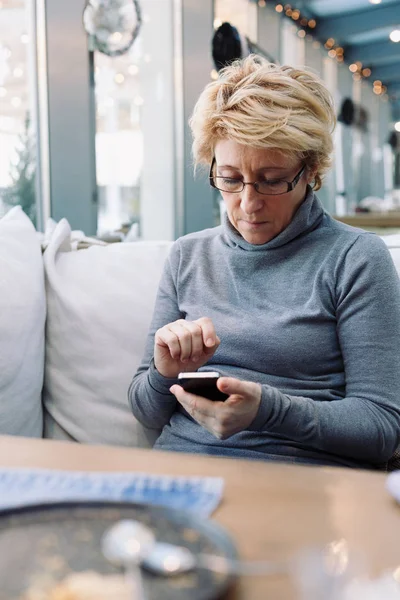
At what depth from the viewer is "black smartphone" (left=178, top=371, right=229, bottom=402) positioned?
94 centimetres

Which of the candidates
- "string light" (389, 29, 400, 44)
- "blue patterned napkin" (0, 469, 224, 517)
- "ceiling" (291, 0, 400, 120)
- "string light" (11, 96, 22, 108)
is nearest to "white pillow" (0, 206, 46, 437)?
"blue patterned napkin" (0, 469, 224, 517)

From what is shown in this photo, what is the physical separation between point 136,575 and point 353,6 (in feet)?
29.4

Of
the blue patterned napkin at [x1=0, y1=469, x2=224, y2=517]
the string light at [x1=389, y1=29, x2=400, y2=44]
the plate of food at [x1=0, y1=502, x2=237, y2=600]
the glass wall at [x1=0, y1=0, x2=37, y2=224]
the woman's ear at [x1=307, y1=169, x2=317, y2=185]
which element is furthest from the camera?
the string light at [x1=389, y1=29, x2=400, y2=44]

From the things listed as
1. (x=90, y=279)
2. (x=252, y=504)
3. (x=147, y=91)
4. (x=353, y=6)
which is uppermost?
(x=353, y=6)

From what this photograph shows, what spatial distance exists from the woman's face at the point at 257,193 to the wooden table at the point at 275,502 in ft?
2.17

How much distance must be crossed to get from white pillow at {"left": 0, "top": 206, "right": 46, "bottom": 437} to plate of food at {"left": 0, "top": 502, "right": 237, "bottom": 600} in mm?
885

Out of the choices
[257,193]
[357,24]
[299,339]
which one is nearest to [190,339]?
[299,339]

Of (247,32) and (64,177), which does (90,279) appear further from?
(247,32)

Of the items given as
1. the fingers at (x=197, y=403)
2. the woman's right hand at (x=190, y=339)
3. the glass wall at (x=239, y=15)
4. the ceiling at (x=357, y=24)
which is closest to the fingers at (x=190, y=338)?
the woman's right hand at (x=190, y=339)

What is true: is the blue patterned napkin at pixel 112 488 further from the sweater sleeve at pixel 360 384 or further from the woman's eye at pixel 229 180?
the woman's eye at pixel 229 180

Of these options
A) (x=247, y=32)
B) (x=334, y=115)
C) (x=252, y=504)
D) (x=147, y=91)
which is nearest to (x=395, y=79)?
(x=247, y=32)

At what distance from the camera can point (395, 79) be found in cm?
1276

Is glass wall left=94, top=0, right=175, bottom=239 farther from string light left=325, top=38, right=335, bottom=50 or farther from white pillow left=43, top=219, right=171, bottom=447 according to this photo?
string light left=325, top=38, right=335, bottom=50

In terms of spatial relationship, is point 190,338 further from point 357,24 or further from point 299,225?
point 357,24
